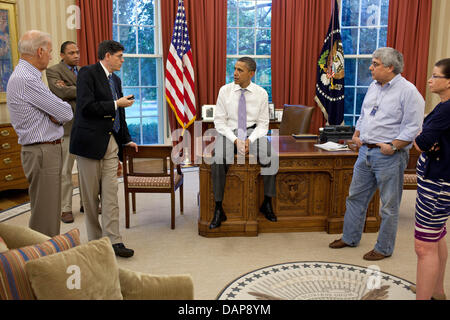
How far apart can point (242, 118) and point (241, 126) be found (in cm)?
7

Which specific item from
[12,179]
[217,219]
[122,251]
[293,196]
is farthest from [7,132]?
[293,196]

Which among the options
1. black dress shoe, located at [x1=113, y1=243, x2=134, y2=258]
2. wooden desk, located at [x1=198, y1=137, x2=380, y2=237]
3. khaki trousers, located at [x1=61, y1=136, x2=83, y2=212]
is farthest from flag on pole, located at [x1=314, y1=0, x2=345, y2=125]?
black dress shoe, located at [x1=113, y1=243, x2=134, y2=258]

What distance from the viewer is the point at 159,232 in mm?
3971

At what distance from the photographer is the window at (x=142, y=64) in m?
6.43

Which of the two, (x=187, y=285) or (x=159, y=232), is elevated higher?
(x=187, y=285)

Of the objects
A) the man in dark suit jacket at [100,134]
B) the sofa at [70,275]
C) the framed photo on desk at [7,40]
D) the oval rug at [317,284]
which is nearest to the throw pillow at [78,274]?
the sofa at [70,275]

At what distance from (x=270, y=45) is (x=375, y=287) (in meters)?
4.80

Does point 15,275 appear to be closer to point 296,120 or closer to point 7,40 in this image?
point 296,120

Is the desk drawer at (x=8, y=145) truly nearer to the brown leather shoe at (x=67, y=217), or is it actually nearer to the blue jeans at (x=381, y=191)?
the brown leather shoe at (x=67, y=217)

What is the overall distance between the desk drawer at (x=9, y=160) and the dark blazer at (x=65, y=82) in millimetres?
1102

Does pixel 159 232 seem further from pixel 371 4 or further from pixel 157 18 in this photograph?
pixel 371 4

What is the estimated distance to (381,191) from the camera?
3188 millimetres
